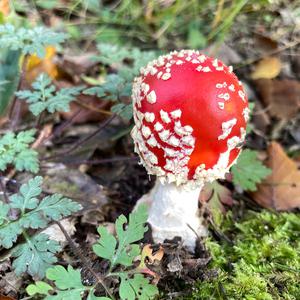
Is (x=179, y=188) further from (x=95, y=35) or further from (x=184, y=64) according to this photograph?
(x=95, y=35)

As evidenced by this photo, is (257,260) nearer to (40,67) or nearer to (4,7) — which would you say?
(40,67)

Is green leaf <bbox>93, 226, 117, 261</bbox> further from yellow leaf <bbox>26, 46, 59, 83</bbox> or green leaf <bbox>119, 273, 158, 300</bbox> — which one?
yellow leaf <bbox>26, 46, 59, 83</bbox>

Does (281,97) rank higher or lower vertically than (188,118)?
lower

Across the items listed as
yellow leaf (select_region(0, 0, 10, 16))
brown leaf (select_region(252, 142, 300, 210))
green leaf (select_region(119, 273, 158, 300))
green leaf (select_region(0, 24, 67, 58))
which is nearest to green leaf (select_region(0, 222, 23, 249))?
green leaf (select_region(119, 273, 158, 300))

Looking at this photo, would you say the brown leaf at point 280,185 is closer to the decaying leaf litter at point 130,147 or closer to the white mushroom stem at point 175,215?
the decaying leaf litter at point 130,147

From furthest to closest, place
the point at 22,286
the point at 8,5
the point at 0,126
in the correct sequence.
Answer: the point at 8,5 → the point at 0,126 → the point at 22,286

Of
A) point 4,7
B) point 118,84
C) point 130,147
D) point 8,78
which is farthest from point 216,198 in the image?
point 4,7

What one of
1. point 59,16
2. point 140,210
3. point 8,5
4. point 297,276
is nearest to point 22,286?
point 140,210

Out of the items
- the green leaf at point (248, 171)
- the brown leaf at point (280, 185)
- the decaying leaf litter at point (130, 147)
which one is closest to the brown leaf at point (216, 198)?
the decaying leaf litter at point (130, 147)
